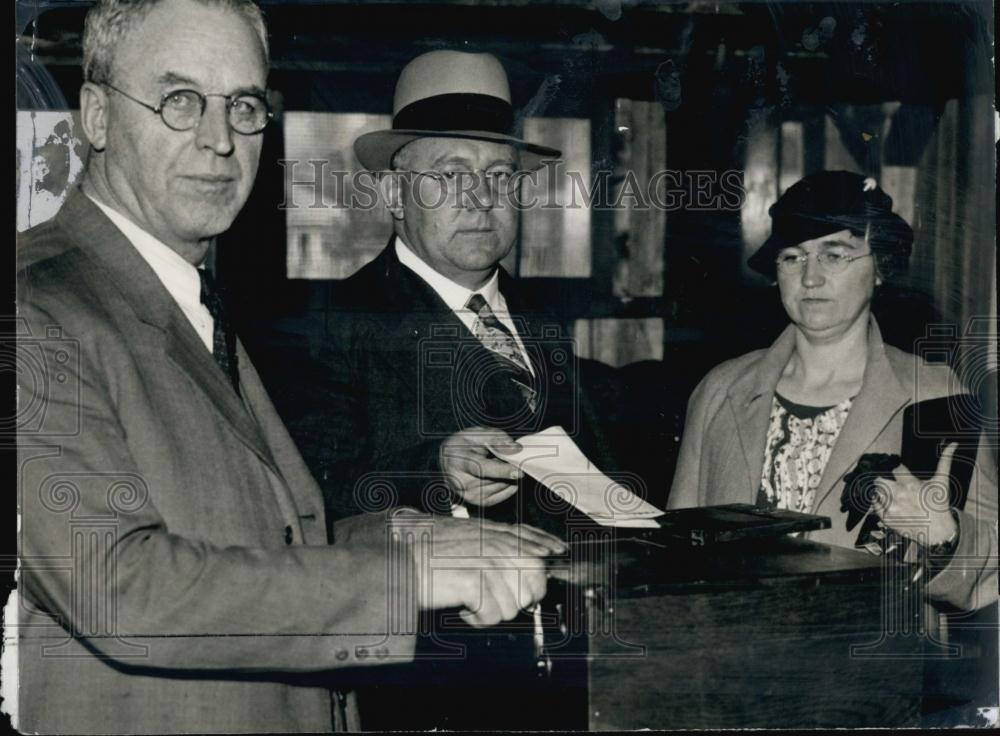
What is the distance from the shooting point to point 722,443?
3625mm

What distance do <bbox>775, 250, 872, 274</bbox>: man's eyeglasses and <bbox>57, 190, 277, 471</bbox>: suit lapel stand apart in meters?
1.63

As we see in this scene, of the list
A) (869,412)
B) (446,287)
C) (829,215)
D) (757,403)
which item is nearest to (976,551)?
(869,412)

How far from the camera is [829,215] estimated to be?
3.63 metres

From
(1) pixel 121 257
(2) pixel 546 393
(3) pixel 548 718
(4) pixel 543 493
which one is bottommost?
(3) pixel 548 718

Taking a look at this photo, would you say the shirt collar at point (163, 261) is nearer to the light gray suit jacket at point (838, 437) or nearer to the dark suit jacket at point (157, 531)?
the dark suit jacket at point (157, 531)

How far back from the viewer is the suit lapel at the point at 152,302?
300 centimetres

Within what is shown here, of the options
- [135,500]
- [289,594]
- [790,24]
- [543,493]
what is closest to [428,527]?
[543,493]

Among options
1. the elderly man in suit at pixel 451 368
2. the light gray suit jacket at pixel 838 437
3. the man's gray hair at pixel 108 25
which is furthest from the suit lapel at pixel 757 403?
the man's gray hair at pixel 108 25

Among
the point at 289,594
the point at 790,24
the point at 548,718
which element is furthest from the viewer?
the point at 790,24

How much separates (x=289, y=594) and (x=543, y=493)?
831mm

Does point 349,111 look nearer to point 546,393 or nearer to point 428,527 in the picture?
point 546,393

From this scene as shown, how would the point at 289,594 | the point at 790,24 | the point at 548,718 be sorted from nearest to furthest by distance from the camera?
the point at 289,594
the point at 548,718
the point at 790,24

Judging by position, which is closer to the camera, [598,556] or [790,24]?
[598,556]

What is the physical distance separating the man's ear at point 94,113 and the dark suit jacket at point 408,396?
780 millimetres
